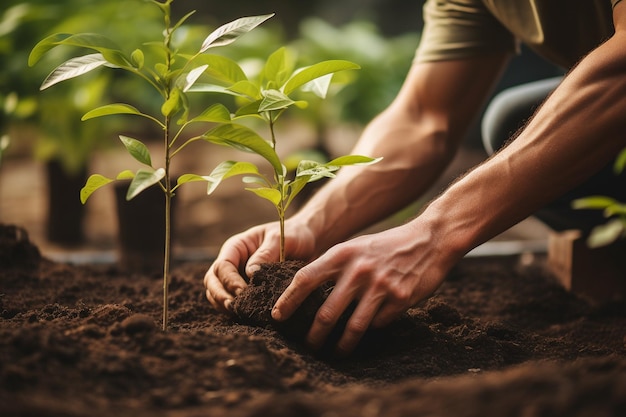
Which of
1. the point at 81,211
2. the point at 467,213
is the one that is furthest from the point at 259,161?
the point at 467,213

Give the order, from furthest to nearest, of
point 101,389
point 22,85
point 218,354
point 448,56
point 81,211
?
point 81,211 < point 22,85 < point 448,56 < point 218,354 < point 101,389

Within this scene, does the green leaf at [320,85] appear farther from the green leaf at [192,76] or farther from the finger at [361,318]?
the finger at [361,318]

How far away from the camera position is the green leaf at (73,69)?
1.39 meters

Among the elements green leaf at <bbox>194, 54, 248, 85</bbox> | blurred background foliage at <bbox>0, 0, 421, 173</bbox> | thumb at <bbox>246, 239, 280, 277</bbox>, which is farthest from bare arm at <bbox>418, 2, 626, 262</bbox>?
blurred background foliage at <bbox>0, 0, 421, 173</bbox>

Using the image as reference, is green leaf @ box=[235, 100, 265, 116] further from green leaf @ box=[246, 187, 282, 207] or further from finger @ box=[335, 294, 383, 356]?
finger @ box=[335, 294, 383, 356]

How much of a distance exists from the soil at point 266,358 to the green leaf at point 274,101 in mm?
492

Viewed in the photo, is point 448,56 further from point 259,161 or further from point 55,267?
point 259,161

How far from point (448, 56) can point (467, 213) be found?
3.10ft

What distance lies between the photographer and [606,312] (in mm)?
2135

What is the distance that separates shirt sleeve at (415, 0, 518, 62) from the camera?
Result: 233 cm

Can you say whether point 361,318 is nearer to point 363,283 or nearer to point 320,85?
point 363,283

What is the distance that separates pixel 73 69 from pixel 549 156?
A: 105 cm

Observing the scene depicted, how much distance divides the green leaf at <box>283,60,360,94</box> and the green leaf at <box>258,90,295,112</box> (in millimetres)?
68

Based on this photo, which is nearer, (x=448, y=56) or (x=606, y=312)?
(x=606, y=312)
